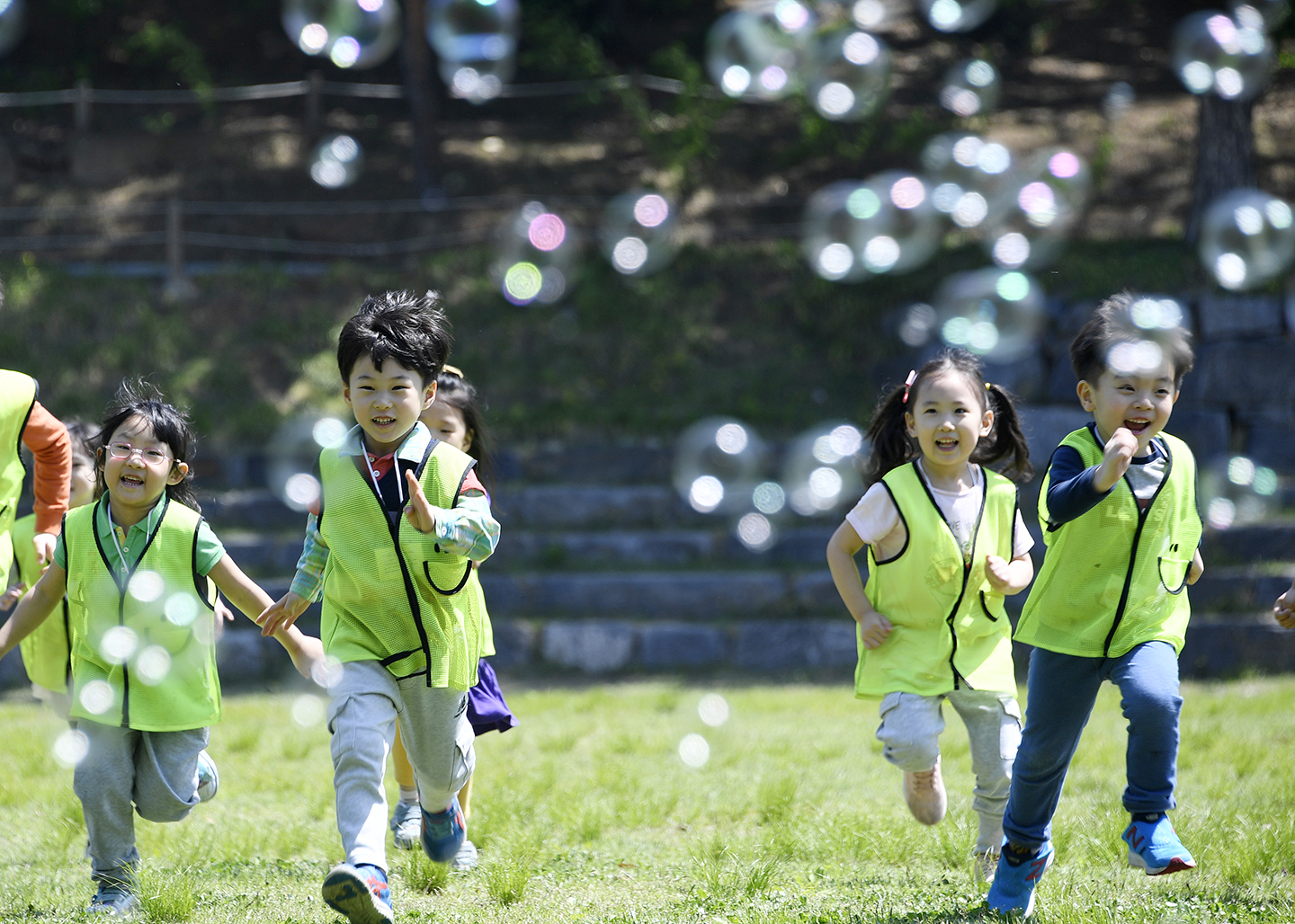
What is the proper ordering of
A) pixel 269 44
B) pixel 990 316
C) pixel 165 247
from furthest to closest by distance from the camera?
1. pixel 269 44
2. pixel 165 247
3. pixel 990 316

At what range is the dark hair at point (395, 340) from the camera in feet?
9.29

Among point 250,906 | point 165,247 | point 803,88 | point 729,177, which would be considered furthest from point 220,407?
point 250,906

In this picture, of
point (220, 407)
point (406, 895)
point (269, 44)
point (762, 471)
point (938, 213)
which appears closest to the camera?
point (406, 895)

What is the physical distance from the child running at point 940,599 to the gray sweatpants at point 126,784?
1.68 m

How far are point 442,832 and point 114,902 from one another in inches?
32.3

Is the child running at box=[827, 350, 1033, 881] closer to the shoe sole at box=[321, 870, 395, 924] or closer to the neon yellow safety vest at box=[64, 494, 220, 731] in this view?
the shoe sole at box=[321, 870, 395, 924]

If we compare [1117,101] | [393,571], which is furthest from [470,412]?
[1117,101]

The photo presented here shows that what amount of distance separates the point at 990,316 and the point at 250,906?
19.2 feet

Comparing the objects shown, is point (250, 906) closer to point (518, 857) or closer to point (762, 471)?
point (518, 857)

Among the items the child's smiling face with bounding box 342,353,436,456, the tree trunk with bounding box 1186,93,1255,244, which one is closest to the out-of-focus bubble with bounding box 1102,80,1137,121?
the tree trunk with bounding box 1186,93,1255,244

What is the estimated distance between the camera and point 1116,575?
288cm

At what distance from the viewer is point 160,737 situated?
3.09 m

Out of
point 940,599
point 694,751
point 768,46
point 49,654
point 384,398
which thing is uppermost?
point 768,46

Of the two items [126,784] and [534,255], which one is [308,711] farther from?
[534,255]
